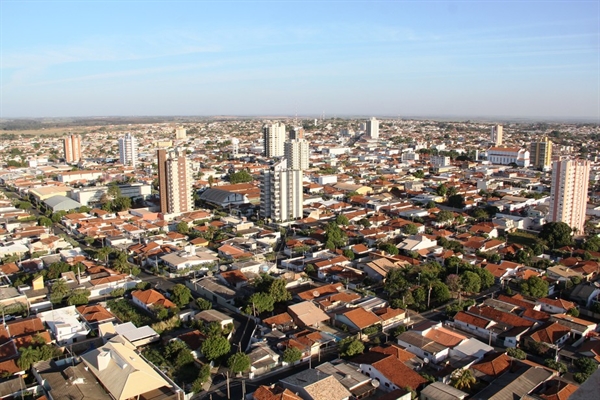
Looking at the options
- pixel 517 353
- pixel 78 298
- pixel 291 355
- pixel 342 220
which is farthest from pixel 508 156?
pixel 78 298

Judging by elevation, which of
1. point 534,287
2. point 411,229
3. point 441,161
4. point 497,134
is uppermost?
point 497,134

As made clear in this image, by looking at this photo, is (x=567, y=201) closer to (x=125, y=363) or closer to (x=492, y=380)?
(x=492, y=380)

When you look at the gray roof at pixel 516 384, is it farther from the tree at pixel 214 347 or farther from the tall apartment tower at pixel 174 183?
the tall apartment tower at pixel 174 183

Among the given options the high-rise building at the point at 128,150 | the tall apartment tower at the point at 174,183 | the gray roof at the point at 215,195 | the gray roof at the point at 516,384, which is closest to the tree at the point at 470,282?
the gray roof at the point at 516,384

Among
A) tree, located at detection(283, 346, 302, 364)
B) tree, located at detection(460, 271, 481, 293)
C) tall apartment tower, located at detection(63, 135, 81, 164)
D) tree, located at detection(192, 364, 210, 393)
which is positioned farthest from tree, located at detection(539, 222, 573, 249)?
tall apartment tower, located at detection(63, 135, 81, 164)

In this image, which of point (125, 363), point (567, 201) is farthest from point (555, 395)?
point (567, 201)

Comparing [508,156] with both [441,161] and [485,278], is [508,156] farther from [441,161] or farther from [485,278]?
[485,278]

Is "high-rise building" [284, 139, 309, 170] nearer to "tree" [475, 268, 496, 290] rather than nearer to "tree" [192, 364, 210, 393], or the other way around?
"tree" [475, 268, 496, 290]
